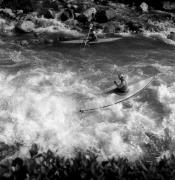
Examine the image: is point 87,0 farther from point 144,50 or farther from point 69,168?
point 69,168

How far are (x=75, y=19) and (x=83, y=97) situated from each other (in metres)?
7.82

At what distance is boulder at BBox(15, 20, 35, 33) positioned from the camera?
1652 centimetres

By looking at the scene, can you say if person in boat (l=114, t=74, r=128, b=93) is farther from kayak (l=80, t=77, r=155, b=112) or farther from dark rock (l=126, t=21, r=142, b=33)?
dark rock (l=126, t=21, r=142, b=33)

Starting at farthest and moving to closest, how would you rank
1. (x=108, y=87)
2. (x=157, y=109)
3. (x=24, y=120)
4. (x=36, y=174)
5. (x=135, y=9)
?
1. (x=135, y=9)
2. (x=108, y=87)
3. (x=157, y=109)
4. (x=24, y=120)
5. (x=36, y=174)

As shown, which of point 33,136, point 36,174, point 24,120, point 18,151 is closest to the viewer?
point 36,174

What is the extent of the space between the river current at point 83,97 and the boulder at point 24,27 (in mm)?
1532

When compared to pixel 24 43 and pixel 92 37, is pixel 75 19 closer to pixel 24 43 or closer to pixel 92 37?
pixel 92 37

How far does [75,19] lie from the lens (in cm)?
1806

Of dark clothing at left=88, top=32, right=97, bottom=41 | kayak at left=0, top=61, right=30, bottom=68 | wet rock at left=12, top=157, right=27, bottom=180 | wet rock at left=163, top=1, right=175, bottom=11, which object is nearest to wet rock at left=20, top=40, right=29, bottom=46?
kayak at left=0, top=61, right=30, bottom=68

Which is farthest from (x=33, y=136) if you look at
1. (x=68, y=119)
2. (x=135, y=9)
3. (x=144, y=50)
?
(x=135, y=9)

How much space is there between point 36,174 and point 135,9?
15660mm

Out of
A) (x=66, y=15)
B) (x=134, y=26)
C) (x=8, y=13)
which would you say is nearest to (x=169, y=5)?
(x=134, y=26)

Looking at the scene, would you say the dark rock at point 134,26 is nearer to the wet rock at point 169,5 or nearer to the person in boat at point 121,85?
the wet rock at point 169,5

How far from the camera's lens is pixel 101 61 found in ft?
46.1
